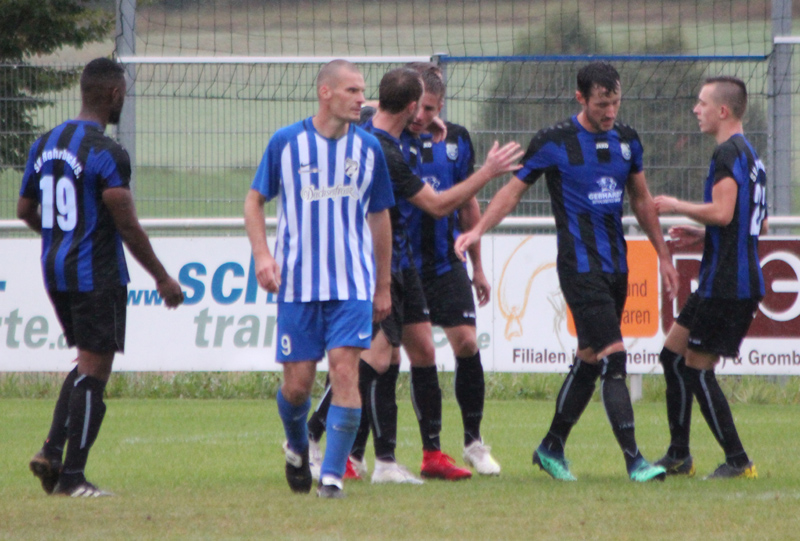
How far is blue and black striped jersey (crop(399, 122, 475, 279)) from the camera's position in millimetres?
6680

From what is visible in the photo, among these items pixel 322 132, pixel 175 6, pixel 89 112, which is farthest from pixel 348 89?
pixel 175 6

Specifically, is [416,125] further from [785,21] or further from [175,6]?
[175,6]

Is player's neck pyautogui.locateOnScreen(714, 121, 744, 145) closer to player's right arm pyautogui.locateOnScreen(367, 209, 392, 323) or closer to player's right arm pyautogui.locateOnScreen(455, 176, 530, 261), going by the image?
player's right arm pyautogui.locateOnScreen(455, 176, 530, 261)

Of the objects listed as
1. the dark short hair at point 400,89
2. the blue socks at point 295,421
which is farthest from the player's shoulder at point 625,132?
the blue socks at point 295,421

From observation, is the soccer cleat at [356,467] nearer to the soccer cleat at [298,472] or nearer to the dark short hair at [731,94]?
the soccer cleat at [298,472]

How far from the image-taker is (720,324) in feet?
20.9

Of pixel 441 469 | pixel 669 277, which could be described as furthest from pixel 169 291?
pixel 669 277

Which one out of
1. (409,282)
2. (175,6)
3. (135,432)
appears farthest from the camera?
(175,6)

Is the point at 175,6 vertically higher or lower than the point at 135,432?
higher

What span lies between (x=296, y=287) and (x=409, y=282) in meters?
1.01

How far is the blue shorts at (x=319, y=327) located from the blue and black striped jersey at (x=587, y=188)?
126cm

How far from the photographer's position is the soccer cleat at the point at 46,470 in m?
5.75

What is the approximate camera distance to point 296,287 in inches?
216

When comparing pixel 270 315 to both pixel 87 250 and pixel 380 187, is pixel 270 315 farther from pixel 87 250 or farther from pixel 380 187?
pixel 380 187
